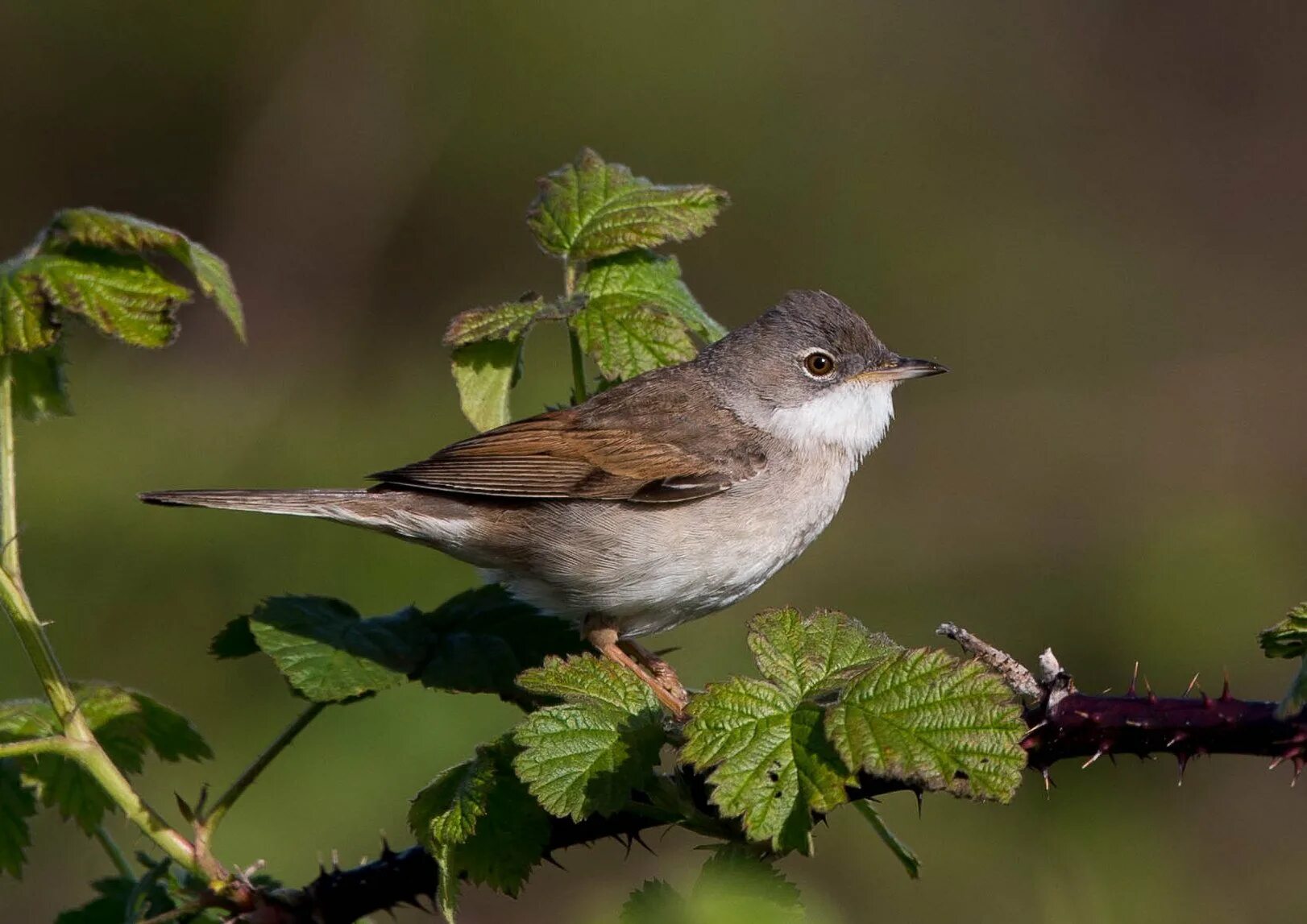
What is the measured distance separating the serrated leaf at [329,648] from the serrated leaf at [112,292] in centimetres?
58

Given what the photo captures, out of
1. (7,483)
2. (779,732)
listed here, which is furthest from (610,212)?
(779,732)

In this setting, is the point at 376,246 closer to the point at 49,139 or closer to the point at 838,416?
the point at 49,139

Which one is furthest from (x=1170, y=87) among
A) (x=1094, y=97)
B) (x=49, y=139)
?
(x=49, y=139)

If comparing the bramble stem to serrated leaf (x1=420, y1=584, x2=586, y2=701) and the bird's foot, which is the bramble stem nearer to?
serrated leaf (x1=420, y1=584, x2=586, y2=701)

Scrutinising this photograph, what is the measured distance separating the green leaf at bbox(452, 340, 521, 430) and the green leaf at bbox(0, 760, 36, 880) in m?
1.14

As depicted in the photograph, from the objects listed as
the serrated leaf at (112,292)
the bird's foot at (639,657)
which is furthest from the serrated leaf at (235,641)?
the bird's foot at (639,657)

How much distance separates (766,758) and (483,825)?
1.61 feet

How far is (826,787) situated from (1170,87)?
10896 millimetres

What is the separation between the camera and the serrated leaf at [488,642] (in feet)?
8.84

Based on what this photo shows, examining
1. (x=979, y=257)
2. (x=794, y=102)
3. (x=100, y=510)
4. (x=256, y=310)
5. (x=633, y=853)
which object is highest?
A: (x=794, y=102)

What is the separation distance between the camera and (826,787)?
1.97 m

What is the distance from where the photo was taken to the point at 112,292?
8.50ft

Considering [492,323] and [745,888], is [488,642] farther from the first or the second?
[745,888]

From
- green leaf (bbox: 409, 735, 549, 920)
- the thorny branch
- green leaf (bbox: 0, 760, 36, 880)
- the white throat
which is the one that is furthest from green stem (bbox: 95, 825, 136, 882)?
the white throat
